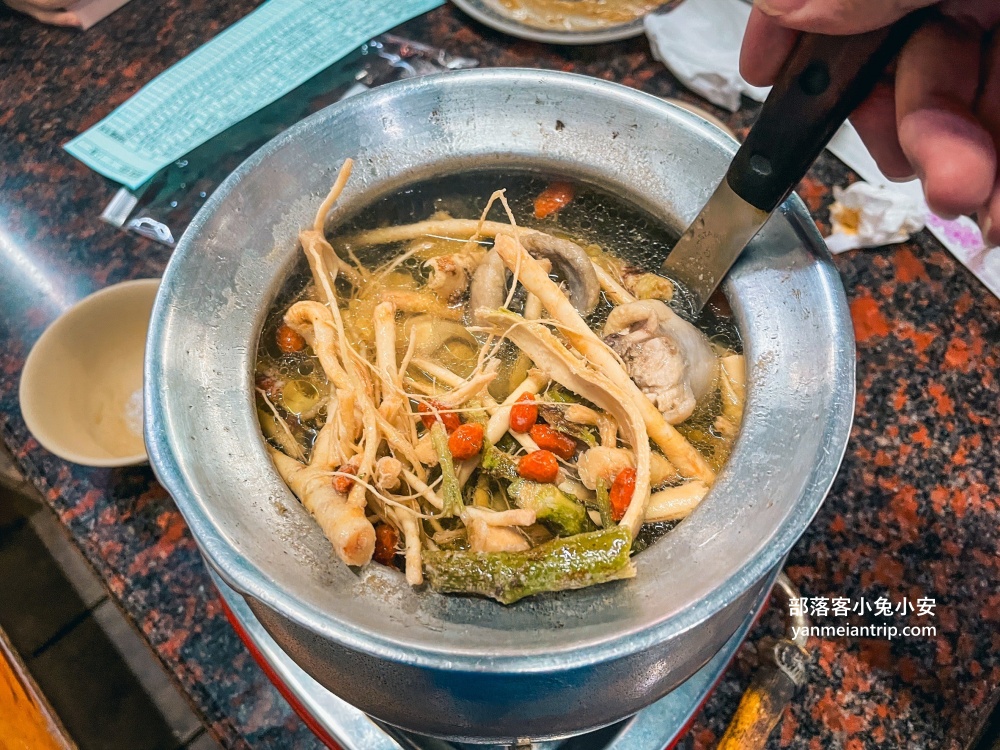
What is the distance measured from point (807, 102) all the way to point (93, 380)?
1.71m

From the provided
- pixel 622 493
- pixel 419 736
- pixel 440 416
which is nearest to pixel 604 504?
pixel 622 493

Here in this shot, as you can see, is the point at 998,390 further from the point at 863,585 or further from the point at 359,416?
the point at 359,416

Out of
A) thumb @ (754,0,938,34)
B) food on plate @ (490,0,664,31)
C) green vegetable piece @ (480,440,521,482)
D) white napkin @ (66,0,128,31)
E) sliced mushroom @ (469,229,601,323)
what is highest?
thumb @ (754,0,938,34)

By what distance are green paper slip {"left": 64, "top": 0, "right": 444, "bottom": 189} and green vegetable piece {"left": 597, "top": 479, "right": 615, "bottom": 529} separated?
1700 millimetres

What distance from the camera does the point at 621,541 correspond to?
0.94 metres

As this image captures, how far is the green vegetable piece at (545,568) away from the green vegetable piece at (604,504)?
0.08 m

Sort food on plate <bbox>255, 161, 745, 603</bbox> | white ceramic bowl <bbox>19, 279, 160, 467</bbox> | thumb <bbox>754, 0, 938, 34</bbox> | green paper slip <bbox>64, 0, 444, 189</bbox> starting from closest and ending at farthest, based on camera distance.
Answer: thumb <bbox>754, 0, 938, 34</bbox> → food on plate <bbox>255, 161, 745, 603</bbox> → white ceramic bowl <bbox>19, 279, 160, 467</bbox> → green paper slip <bbox>64, 0, 444, 189</bbox>

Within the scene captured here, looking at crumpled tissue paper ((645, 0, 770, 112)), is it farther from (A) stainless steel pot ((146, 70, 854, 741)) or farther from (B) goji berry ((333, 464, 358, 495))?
(B) goji berry ((333, 464, 358, 495))

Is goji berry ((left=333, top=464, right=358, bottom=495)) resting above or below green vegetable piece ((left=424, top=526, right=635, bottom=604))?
above

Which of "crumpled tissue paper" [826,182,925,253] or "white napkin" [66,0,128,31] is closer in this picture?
"crumpled tissue paper" [826,182,925,253]

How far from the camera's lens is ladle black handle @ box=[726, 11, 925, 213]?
2.86 ft

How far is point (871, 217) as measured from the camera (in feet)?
6.26

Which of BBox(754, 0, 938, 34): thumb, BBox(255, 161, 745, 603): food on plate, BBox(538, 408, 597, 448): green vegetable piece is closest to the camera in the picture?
BBox(754, 0, 938, 34): thumb

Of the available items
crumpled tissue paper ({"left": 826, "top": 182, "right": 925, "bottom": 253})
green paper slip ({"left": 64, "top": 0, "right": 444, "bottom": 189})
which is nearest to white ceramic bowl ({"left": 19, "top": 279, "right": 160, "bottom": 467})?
green paper slip ({"left": 64, "top": 0, "right": 444, "bottom": 189})
